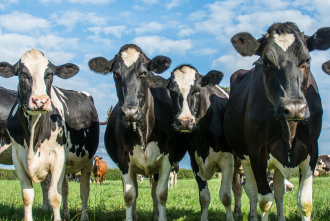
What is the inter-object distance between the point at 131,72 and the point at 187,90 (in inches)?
42.4

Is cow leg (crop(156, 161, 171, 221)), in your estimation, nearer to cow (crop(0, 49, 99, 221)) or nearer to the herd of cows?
the herd of cows

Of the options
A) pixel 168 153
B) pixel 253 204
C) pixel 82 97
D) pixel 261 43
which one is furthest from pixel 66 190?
pixel 261 43

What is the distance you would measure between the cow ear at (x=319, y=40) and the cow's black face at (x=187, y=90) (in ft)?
6.78

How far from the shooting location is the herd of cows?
4.12 m

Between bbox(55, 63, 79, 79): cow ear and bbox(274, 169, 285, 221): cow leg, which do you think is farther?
bbox(55, 63, 79, 79): cow ear

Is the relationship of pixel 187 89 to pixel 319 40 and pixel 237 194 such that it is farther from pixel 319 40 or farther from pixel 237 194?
pixel 237 194

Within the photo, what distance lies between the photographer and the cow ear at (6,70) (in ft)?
18.5

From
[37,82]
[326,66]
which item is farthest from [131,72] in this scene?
[326,66]

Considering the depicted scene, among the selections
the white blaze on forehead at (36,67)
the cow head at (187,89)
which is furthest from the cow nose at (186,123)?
the white blaze on forehead at (36,67)

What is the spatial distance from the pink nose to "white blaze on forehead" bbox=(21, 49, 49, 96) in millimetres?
155

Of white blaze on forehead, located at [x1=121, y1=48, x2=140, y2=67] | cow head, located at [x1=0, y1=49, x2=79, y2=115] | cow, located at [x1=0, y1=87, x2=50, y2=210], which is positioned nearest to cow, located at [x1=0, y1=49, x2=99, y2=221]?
cow head, located at [x1=0, y1=49, x2=79, y2=115]

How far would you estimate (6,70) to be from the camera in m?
5.66

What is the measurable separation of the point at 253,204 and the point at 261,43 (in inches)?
116

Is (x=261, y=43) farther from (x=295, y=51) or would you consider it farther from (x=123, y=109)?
(x=123, y=109)
